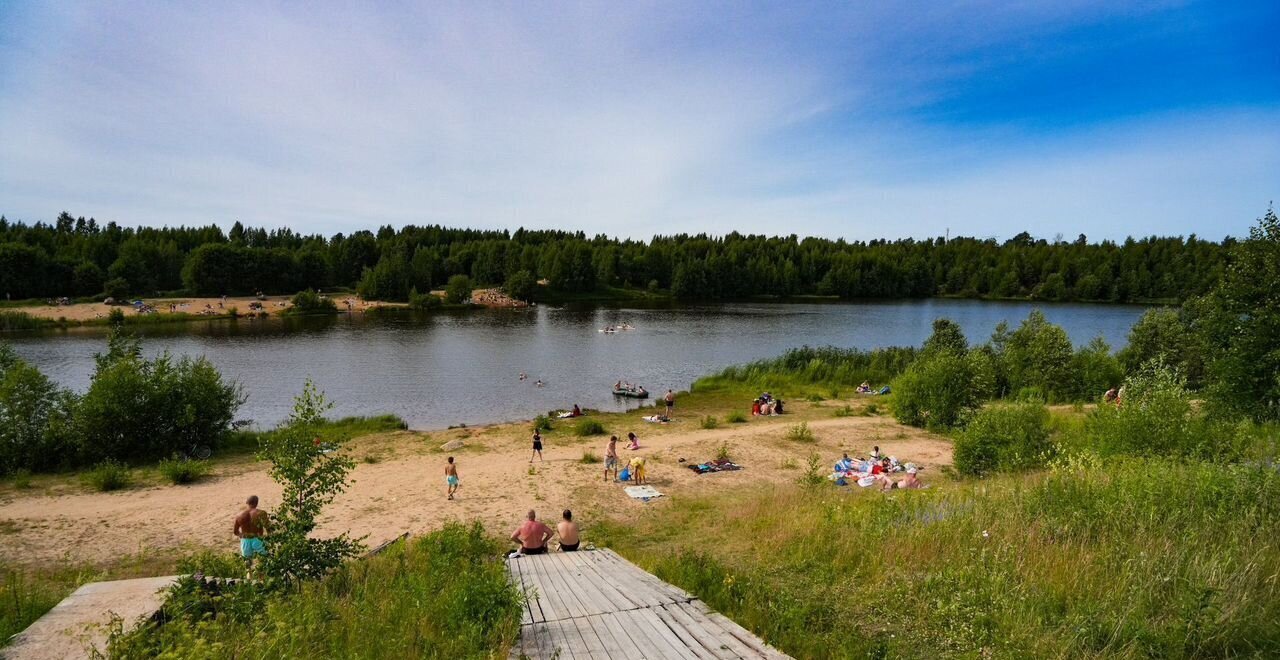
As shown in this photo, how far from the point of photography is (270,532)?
9219mm

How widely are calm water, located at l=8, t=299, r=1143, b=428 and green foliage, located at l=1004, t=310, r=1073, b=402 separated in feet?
70.4

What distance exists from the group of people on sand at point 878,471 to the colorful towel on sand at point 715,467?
11.6ft

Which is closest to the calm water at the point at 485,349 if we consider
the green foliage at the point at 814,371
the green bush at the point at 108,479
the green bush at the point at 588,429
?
the green foliage at the point at 814,371

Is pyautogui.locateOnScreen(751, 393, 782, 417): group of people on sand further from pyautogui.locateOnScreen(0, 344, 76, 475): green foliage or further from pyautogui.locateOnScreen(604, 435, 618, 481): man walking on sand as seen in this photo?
pyautogui.locateOnScreen(0, 344, 76, 475): green foliage

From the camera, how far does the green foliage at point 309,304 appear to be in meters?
93.2

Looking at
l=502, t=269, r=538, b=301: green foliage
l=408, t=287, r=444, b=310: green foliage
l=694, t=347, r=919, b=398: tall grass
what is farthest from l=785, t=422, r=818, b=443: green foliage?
l=502, t=269, r=538, b=301: green foliage

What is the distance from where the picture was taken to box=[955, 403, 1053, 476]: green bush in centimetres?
1748

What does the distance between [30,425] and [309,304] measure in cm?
7741

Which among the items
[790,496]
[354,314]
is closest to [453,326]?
[354,314]

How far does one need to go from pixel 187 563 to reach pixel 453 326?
74062mm

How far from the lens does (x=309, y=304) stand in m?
93.8

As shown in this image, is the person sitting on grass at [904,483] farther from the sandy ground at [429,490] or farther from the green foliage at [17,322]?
the green foliage at [17,322]

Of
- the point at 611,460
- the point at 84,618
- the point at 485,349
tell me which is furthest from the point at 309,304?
the point at 84,618

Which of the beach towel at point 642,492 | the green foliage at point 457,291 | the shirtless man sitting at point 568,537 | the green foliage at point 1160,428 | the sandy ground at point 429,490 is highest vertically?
the green foliage at point 457,291
